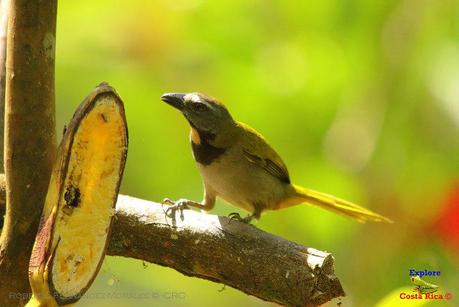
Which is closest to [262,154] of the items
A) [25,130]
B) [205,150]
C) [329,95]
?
[205,150]

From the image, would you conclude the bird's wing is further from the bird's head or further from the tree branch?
the tree branch

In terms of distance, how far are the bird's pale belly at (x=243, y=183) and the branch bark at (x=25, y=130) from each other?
6.57 feet

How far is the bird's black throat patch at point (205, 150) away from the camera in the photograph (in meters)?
4.21

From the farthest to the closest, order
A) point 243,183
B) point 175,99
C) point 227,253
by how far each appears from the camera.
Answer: point 243,183, point 175,99, point 227,253

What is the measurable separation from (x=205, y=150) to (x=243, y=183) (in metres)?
0.28

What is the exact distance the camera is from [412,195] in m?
3.61

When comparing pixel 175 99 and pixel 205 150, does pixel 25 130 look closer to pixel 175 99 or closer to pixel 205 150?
pixel 175 99

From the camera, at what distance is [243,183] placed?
4344mm

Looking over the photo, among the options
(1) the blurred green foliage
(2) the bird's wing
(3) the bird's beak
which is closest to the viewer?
(1) the blurred green foliage

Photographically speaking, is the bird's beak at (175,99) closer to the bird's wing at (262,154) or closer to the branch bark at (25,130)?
the bird's wing at (262,154)

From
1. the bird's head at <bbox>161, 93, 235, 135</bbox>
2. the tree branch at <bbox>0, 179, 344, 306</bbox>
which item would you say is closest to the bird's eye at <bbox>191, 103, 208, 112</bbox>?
the bird's head at <bbox>161, 93, 235, 135</bbox>

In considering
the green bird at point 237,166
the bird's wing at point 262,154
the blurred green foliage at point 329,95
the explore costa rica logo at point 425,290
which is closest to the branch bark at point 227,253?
the explore costa rica logo at point 425,290

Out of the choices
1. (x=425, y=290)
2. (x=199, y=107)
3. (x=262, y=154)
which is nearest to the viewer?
(x=425, y=290)

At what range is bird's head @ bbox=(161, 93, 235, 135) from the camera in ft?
13.4
